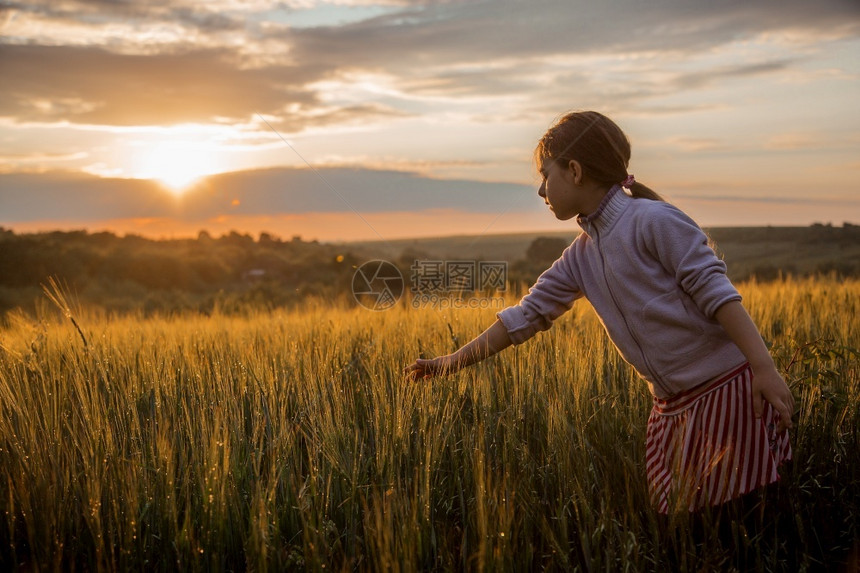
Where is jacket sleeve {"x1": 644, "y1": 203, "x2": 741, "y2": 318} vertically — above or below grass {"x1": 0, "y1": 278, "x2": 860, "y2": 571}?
above

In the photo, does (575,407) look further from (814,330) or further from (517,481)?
(814,330)

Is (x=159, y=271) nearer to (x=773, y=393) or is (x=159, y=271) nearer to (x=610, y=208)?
(x=610, y=208)

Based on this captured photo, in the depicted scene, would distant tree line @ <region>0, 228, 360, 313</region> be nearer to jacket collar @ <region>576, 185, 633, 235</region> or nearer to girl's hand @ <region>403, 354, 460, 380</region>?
girl's hand @ <region>403, 354, 460, 380</region>

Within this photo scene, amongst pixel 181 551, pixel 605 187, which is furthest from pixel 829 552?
pixel 181 551

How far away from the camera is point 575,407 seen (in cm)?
268

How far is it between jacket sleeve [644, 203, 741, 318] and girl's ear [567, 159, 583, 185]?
28 centimetres

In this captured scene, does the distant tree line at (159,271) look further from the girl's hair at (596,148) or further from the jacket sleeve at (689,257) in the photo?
the jacket sleeve at (689,257)

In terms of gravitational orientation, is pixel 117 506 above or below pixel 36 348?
below

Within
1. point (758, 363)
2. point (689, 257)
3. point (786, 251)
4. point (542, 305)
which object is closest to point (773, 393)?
point (758, 363)

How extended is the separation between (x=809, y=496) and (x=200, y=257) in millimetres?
22507

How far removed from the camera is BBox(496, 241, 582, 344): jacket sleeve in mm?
2611

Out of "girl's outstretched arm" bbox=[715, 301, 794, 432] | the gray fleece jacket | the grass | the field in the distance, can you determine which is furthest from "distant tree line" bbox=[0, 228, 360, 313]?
"girl's outstretched arm" bbox=[715, 301, 794, 432]

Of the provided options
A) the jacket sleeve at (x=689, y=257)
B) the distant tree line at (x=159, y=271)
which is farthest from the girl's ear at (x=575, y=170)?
the distant tree line at (x=159, y=271)

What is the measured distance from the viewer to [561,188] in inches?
93.5
